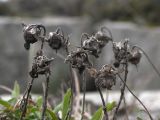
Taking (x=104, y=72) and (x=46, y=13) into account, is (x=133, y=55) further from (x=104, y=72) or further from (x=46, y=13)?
(x=46, y=13)

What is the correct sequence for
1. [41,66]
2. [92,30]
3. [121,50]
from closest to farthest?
[41,66]
[121,50]
[92,30]

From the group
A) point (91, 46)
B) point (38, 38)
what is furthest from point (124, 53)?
point (38, 38)

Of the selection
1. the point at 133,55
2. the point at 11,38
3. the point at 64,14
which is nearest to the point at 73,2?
the point at 64,14

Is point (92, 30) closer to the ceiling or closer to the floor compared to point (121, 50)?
closer to the ceiling

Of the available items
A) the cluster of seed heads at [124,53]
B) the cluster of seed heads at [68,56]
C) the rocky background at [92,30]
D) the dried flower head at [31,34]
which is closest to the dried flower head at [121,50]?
the cluster of seed heads at [124,53]

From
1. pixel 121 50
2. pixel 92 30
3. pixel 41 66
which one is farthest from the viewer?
pixel 92 30

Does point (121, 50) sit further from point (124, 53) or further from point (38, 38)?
point (38, 38)

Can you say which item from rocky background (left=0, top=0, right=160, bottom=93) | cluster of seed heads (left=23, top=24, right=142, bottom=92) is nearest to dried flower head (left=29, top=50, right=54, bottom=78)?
cluster of seed heads (left=23, top=24, right=142, bottom=92)

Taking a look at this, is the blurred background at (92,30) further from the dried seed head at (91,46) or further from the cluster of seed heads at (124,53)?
the dried seed head at (91,46)
